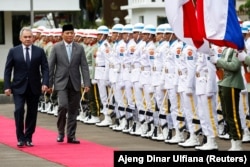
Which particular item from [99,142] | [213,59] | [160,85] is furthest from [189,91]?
[99,142]

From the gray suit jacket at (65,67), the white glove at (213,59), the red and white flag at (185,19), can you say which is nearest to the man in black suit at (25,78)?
the gray suit jacket at (65,67)

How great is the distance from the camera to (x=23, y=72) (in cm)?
2031

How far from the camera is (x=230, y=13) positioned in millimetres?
15906

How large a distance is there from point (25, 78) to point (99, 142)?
2.04 metres

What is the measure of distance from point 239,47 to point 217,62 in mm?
2283

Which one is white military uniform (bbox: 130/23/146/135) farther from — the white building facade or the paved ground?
the white building facade

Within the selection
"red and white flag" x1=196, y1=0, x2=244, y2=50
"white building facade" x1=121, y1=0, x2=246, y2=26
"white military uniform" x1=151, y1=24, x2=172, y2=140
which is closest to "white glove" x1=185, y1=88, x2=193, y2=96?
"white military uniform" x1=151, y1=24, x2=172, y2=140

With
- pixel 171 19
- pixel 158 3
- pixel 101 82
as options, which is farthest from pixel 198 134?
pixel 158 3

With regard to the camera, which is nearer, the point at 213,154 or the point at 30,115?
the point at 213,154

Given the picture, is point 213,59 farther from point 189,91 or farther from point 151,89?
point 151,89

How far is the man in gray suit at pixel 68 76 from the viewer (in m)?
21.0

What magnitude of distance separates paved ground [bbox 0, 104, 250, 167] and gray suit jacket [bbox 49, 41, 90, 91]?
4.32 ft

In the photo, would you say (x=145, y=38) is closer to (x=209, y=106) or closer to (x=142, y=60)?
(x=142, y=60)

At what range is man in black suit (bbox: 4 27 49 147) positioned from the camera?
66.5ft
